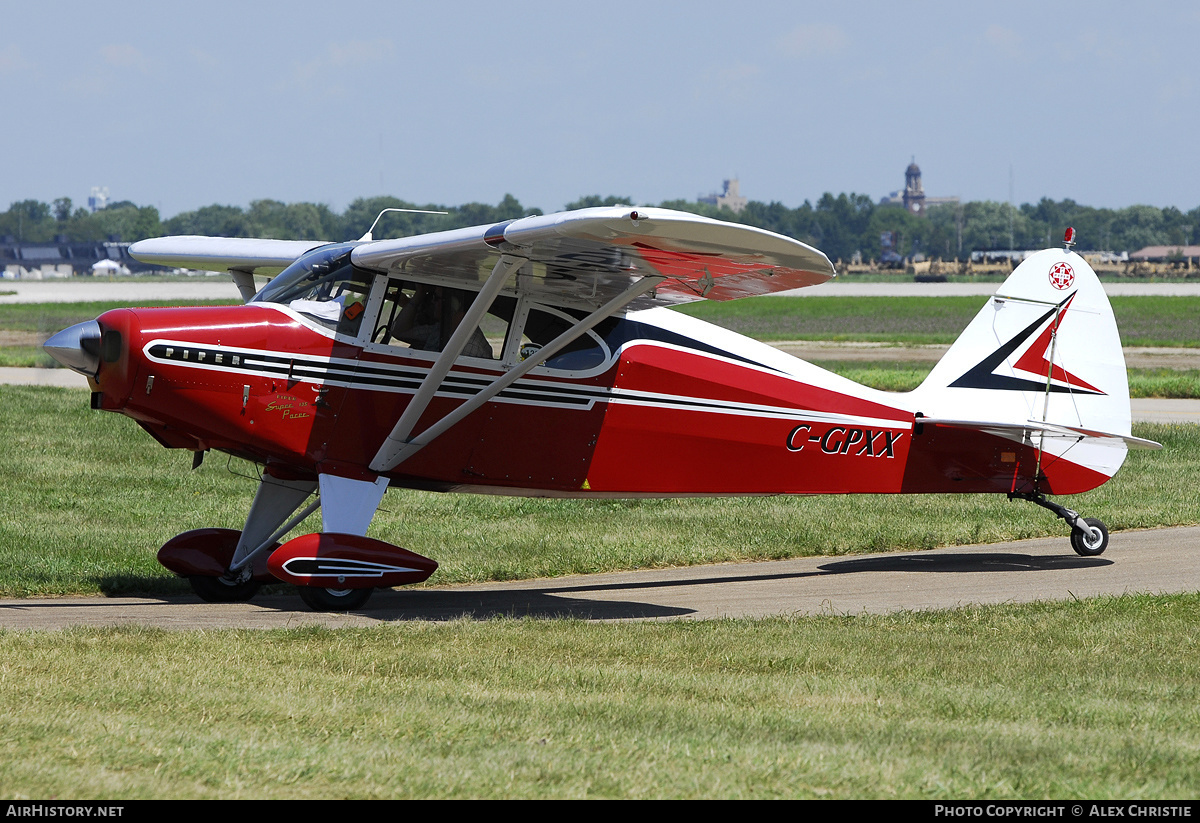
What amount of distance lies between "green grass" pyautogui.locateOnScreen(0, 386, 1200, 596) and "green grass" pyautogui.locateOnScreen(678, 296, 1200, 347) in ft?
104

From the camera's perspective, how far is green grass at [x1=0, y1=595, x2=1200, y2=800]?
521 centimetres

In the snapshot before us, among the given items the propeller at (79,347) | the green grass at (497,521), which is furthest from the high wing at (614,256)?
the green grass at (497,521)

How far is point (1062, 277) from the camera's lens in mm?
12555

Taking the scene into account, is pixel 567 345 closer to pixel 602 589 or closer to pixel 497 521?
pixel 602 589

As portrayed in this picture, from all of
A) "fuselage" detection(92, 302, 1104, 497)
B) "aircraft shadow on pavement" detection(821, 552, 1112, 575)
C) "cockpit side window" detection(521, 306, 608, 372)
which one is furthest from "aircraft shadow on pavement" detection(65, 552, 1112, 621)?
"cockpit side window" detection(521, 306, 608, 372)

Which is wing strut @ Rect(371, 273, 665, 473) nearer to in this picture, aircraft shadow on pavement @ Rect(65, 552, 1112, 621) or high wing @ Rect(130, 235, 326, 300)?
aircraft shadow on pavement @ Rect(65, 552, 1112, 621)

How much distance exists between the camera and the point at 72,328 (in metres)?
9.14

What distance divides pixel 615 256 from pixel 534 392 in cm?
167

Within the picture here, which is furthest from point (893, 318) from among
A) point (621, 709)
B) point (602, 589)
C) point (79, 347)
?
point (621, 709)

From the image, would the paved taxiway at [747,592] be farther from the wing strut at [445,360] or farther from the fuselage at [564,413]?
the wing strut at [445,360]

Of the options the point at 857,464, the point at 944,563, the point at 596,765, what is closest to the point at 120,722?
the point at 596,765

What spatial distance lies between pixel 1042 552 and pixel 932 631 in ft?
14.5

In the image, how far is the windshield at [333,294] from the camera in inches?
387
